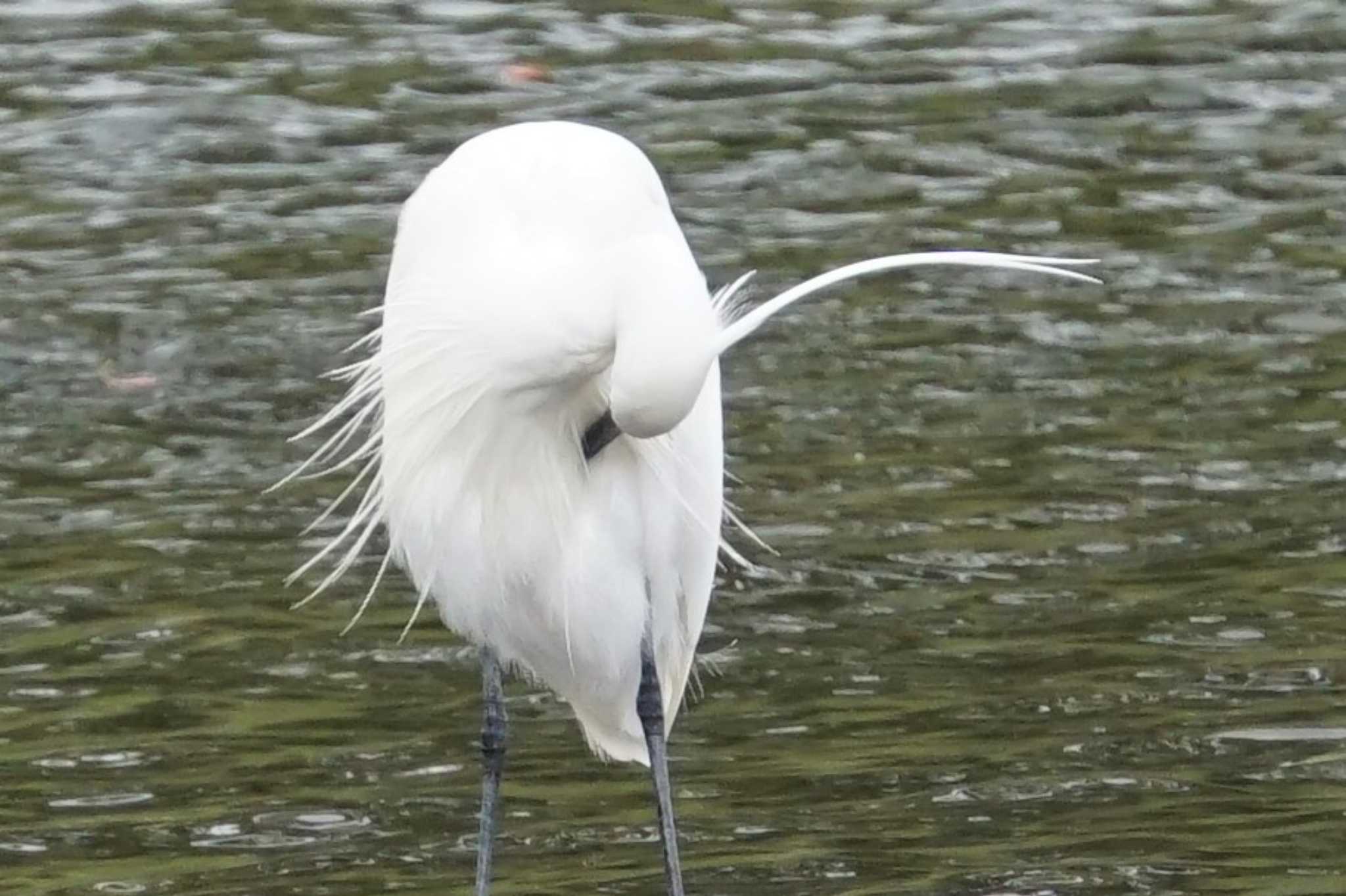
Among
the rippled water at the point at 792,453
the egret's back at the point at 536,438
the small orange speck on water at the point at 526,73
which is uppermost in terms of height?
the egret's back at the point at 536,438

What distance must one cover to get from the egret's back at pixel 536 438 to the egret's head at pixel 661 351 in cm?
22

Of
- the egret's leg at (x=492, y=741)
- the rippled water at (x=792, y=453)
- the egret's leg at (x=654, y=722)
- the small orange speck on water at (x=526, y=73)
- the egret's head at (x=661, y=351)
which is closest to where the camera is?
the egret's head at (x=661, y=351)

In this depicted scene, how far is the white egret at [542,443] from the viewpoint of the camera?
4.71 metres

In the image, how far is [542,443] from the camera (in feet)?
16.5

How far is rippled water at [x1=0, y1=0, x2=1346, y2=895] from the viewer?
580cm

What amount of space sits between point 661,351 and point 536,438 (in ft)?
2.69

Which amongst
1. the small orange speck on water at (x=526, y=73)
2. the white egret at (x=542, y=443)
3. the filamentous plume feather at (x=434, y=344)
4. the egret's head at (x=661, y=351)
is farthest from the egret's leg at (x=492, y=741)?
the small orange speck on water at (x=526, y=73)

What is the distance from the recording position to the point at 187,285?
9273 millimetres

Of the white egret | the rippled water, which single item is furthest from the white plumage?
the rippled water

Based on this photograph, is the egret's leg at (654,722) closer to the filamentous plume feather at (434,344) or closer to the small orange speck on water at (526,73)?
the filamentous plume feather at (434,344)

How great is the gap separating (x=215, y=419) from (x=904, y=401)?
1.82 meters

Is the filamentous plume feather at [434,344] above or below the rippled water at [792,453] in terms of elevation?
above

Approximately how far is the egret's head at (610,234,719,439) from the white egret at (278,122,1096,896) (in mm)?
91

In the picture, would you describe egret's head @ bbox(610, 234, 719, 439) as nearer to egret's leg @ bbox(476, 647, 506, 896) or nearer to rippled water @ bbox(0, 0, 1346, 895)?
egret's leg @ bbox(476, 647, 506, 896)
